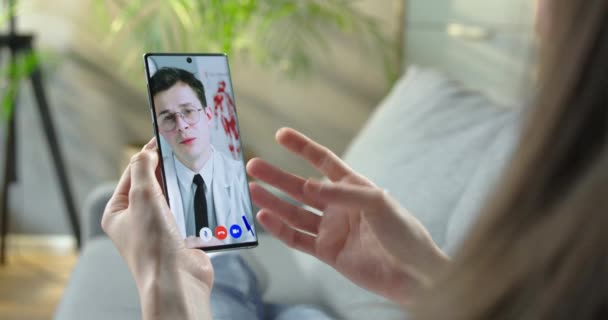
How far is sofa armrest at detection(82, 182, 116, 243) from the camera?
1398mm

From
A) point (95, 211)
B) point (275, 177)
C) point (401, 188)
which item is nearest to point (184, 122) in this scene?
→ point (275, 177)

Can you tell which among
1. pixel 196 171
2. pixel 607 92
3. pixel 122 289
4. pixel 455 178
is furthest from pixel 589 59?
pixel 122 289

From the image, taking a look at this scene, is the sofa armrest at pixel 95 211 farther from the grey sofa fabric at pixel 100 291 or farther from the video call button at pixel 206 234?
the video call button at pixel 206 234

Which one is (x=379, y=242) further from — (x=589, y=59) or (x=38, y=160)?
(x=38, y=160)

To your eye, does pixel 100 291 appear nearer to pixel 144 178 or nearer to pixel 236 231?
pixel 236 231

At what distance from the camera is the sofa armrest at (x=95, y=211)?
140 cm

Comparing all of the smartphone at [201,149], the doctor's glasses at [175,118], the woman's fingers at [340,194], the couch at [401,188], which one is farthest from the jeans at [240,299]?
the woman's fingers at [340,194]

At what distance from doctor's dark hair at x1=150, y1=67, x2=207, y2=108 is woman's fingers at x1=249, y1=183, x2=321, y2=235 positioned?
123mm

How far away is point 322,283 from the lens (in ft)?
3.96

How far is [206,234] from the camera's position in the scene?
786 millimetres

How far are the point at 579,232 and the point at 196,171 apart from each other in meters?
0.55

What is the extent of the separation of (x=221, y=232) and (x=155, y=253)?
153 mm

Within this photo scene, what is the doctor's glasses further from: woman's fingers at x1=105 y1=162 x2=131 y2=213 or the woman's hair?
the woman's hair

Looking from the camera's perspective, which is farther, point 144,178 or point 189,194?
point 189,194
